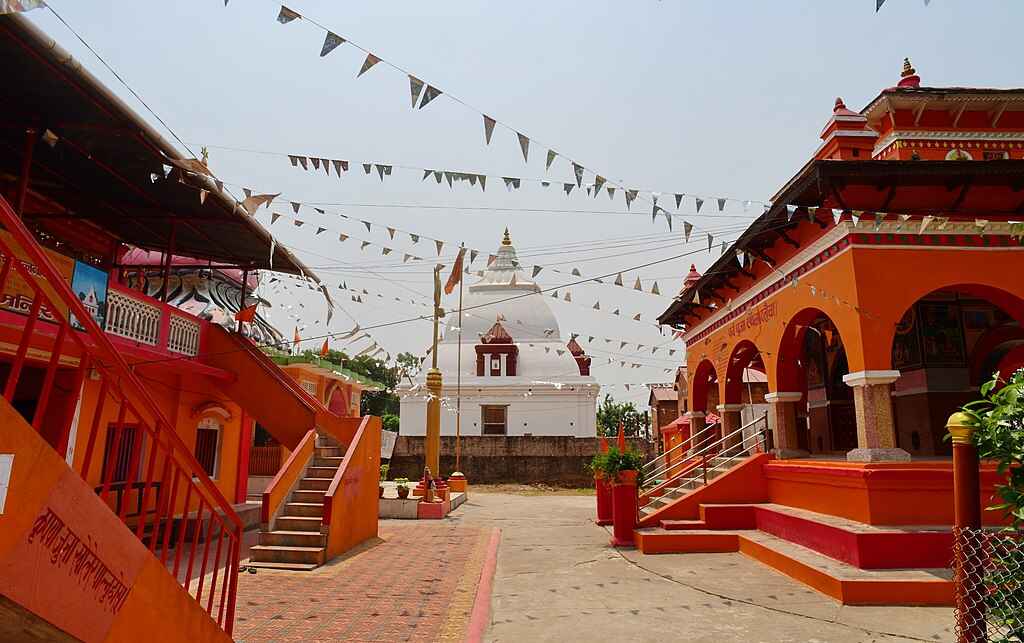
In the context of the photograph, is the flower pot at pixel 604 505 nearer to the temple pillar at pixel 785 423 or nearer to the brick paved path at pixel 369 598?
the brick paved path at pixel 369 598

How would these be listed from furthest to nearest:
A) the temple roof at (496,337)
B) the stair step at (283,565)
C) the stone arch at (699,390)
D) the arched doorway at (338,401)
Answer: the temple roof at (496,337) < the arched doorway at (338,401) < the stone arch at (699,390) < the stair step at (283,565)

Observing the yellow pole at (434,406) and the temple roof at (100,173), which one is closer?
the temple roof at (100,173)

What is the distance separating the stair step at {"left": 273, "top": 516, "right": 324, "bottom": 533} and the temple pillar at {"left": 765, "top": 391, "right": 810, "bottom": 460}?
8186 mm

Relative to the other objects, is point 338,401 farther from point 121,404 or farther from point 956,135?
point 121,404

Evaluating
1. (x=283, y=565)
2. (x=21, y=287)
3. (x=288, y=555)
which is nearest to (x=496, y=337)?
(x=288, y=555)

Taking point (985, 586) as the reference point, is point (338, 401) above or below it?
above

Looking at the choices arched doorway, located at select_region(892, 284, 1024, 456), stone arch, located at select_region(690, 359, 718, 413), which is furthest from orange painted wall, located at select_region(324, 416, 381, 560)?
arched doorway, located at select_region(892, 284, 1024, 456)

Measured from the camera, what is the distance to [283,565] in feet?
30.7

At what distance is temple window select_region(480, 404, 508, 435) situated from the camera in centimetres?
3338

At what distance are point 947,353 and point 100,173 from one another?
15.1m

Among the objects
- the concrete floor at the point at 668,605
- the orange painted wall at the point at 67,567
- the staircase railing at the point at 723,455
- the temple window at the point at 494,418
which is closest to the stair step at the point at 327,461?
the concrete floor at the point at 668,605

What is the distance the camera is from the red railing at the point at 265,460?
71.7 feet

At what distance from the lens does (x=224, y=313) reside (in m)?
21.0

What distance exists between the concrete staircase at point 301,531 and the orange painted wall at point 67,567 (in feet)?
19.2
